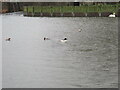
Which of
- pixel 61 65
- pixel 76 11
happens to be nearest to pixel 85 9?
pixel 76 11

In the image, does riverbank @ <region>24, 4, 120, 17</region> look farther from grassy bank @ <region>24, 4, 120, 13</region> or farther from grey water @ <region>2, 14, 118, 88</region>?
grey water @ <region>2, 14, 118, 88</region>

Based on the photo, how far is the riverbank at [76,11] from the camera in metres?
71.9

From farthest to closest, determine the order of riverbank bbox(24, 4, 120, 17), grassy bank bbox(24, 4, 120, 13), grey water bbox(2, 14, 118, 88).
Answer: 1. grassy bank bbox(24, 4, 120, 13)
2. riverbank bbox(24, 4, 120, 17)
3. grey water bbox(2, 14, 118, 88)

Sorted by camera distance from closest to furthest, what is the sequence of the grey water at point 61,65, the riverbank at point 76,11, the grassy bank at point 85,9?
1. the grey water at point 61,65
2. the riverbank at point 76,11
3. the grassy bank at point 85,9

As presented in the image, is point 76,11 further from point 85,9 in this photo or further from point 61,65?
point 61,65

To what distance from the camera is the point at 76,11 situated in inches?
2955

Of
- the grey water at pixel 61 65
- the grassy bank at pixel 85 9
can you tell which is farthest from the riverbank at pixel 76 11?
the grey water at pixel 61 65

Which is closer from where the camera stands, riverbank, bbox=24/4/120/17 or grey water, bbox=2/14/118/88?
grey water, bbox=2/14/118/88

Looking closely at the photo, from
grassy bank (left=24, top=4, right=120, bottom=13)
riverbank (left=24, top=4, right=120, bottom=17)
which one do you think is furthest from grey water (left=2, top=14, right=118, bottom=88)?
grassy bank (left=24, top=4, right=120, bottom=13)

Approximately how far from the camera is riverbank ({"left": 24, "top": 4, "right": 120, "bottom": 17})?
236ft

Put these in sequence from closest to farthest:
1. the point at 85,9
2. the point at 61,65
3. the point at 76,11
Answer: the point at 61,65, the point at 85,9, the point at 76,11

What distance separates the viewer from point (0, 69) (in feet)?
75.8

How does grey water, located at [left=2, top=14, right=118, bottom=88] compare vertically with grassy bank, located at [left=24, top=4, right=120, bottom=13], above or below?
below

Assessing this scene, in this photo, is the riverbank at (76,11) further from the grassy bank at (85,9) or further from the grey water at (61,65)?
the grey water at (61,65)
